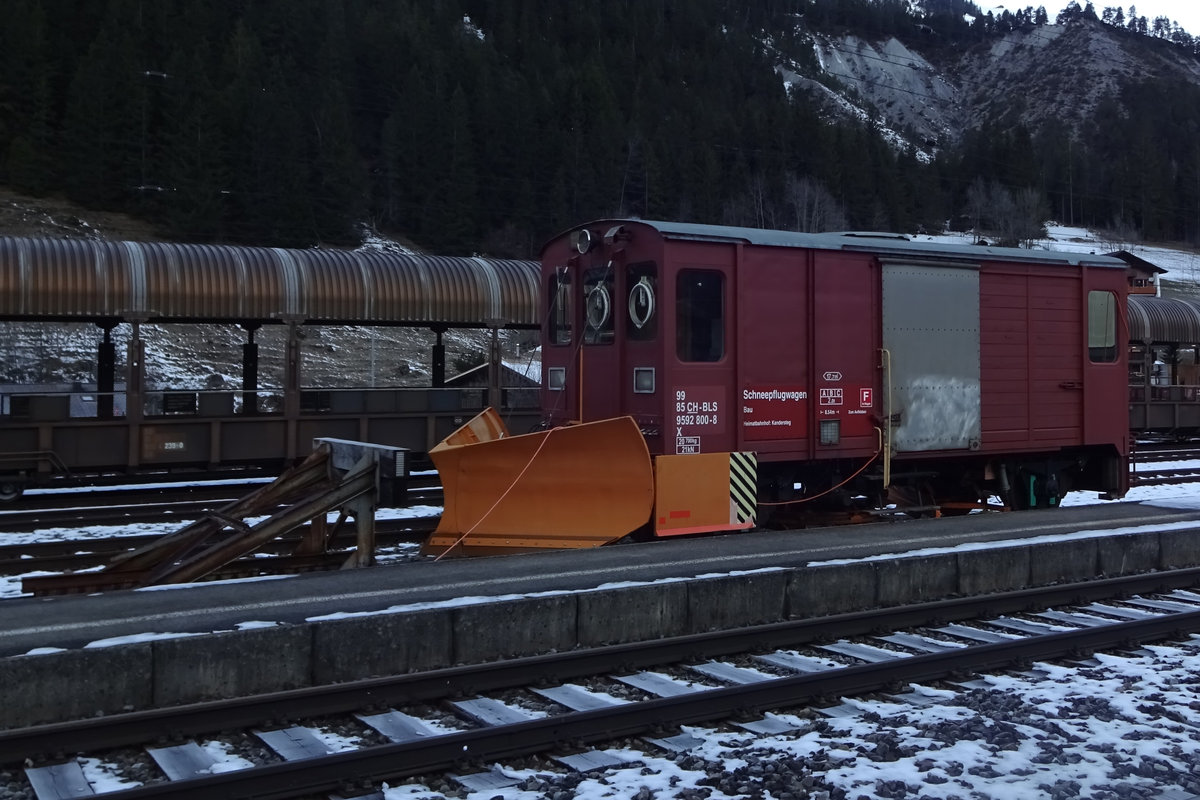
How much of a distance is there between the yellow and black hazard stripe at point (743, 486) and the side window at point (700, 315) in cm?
110

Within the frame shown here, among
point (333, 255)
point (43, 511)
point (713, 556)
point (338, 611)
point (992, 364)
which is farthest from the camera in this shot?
point (333, 255)

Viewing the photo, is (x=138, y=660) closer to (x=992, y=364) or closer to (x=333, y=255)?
(x=992, y=364)

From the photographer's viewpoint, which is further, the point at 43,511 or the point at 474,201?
the point at 474,201

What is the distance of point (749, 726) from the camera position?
6023 mm

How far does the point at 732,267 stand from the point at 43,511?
10.3 metres

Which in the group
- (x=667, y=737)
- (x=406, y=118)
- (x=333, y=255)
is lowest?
(x=667, y=737)

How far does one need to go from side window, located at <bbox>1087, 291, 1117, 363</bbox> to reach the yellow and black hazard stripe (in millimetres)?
5957

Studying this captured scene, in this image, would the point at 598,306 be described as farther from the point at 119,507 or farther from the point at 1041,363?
the point at 119,507

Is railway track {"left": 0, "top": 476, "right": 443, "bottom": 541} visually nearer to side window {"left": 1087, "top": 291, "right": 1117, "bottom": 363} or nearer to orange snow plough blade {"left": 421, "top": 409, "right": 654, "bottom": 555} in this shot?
orange snow plough blade {"left": 421, "top": 409, "right": 654, "bottom": 555}

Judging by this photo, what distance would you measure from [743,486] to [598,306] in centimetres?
254

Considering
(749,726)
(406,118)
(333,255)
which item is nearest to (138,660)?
(749,726)

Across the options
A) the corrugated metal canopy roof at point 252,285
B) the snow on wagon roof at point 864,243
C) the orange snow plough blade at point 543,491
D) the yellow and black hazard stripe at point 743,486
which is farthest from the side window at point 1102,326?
the corrugated metal canopy roof at point 252,285

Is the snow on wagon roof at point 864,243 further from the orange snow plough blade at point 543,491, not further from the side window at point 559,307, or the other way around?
the orange snow plough blade at point 543,491

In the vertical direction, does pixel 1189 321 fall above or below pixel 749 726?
above
